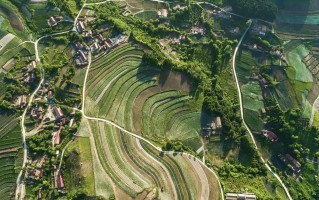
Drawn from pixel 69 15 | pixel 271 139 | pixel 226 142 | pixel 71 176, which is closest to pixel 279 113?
pixel 271 139

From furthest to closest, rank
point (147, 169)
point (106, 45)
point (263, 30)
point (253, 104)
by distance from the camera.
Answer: point (263, 30) < point (106, 45) < point (253, 104) < point (147, 169)

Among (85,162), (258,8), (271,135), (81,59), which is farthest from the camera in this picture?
(258,8)

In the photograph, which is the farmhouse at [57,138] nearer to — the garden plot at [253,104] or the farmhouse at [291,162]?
the garden plot at [253,104]

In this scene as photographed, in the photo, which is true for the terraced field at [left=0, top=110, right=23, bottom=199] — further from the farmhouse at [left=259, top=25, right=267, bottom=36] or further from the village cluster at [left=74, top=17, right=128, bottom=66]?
the farmhouse at [left=259, top=25, right=267, bottom=36]

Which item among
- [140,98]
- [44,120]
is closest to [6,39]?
[44,120]

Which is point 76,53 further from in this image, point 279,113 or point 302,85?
point 302,85

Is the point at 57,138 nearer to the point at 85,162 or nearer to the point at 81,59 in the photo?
the point at 85,162

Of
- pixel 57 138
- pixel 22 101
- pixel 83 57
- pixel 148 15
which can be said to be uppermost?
pixel 148 15

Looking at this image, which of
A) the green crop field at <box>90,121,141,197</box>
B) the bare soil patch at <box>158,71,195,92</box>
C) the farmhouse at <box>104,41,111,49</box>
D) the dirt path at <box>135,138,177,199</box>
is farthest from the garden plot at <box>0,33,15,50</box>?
the dirt path at <box>135,138,177,199</box>
